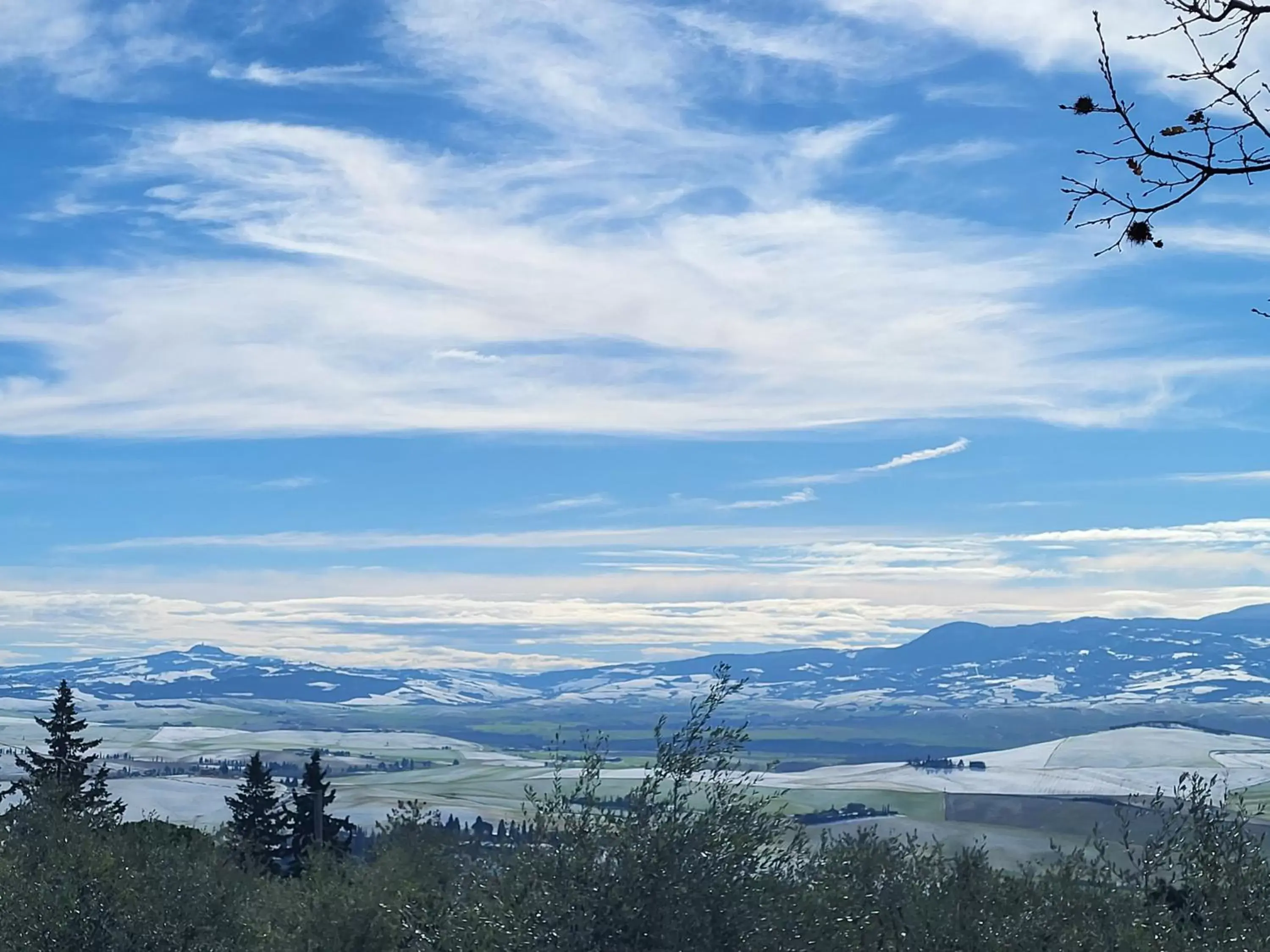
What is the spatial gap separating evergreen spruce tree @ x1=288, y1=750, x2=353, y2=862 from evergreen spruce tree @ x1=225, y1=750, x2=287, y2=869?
73cm

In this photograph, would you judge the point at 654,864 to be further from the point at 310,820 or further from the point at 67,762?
the point at 67,762

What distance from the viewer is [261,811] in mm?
79375

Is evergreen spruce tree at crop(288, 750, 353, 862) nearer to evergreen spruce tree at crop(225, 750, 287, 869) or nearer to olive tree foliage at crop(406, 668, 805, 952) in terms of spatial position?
evergreen spruce tree at crop(225, 750, 287, 869)

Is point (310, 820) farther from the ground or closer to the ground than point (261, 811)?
closer to the ground

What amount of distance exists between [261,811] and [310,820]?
264 cm

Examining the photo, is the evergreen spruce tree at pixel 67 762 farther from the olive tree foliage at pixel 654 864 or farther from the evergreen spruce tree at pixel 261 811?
the olive tree foliage at pixel 654 864

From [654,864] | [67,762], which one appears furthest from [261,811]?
[654,864]

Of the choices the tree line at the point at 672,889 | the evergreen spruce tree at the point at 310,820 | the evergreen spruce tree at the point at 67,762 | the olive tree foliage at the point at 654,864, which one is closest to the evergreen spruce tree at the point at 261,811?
the evergreen spruce tree at the point at 310,820

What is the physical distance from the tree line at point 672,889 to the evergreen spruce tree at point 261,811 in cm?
3465

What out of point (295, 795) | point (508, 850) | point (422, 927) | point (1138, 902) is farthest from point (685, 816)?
point (295, 795)

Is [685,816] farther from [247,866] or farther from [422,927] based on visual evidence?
[247,866]

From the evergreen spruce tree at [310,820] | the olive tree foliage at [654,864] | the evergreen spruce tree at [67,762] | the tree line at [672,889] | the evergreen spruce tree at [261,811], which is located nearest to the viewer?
the olive tree foliage at [654,864]

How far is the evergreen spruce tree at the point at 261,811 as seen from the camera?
77.6m

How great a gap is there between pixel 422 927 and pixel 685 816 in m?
5.93
